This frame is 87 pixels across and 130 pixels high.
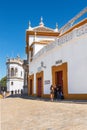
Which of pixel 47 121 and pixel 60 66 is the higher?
pixel 60 66

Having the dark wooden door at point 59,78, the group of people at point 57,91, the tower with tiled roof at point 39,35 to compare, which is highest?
the tower with tiled roof at point 39,35

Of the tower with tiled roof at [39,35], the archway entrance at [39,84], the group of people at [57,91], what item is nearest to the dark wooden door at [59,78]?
the group of people at [57,91]

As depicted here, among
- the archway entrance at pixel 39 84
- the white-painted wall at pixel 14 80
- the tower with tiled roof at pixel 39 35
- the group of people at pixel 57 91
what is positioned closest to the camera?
the group of people at pixel 57 91

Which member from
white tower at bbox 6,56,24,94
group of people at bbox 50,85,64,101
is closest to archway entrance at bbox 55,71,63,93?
group of people at bbox 50,85,64,101

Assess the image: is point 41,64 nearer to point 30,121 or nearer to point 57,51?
point 57,51

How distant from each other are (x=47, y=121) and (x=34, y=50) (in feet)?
65.6

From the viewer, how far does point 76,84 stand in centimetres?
1577

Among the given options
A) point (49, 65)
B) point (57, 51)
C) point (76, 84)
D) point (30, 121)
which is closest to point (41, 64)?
point (49, 65)

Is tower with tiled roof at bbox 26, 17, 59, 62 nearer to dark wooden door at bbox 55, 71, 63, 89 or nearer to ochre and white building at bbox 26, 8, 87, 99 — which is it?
ochre and white building at bbox 26, 8, 87, 99

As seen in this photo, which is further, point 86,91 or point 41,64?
point 41,64

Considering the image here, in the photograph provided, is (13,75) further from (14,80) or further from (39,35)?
(39,35)

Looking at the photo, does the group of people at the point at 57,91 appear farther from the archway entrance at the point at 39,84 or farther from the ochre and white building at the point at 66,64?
the archway entrance at the point at 39,84

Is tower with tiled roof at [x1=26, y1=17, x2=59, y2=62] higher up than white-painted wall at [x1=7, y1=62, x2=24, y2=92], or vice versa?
tower with tiled roof at [x1=26, y1=17, x2=59, y2=62]

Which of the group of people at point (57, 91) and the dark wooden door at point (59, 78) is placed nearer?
→ the group of people at point (57, 91)
